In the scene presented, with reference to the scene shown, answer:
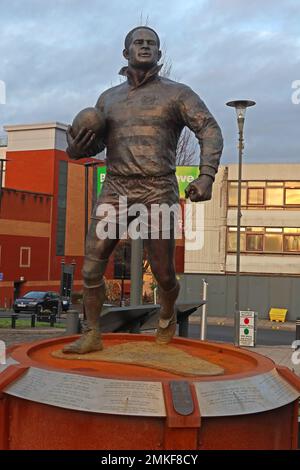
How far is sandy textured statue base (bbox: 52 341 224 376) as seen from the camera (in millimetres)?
4277

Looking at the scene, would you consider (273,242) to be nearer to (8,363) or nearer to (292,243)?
(292,243)

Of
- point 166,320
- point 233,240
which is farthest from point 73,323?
point 233,240

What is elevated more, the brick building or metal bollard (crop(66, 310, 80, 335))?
the brick building

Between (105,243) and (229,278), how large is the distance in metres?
24.0

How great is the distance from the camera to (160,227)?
5000 millimetres

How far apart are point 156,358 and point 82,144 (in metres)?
1.94

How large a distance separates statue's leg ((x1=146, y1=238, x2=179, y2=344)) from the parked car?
20.3 metres

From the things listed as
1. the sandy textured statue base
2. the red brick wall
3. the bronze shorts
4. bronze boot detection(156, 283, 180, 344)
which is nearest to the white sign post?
bronze boot detection(156, 283, 180, 344)

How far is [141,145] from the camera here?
489 centimetres

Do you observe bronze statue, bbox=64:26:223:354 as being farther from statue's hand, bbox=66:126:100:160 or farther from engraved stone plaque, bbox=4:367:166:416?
engraved stone plaque, bbox=4:367:166:416

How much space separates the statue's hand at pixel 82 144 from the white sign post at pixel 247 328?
12.6 metres

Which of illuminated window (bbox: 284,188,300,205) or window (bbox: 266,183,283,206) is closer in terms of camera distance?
illuminated window (bbox: 284,188,300,205)

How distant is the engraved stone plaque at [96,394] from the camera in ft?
11.8

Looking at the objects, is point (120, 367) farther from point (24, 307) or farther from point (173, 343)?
point (24, 307)
